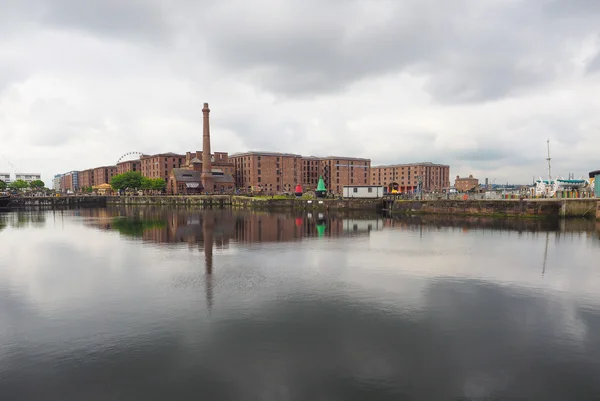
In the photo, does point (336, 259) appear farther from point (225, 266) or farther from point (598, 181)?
point (598, 181)

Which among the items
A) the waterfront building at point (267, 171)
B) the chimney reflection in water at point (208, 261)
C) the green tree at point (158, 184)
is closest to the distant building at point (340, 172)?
the waterfront building at point (267, 171)

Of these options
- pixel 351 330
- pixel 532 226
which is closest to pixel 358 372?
pixel 351 330

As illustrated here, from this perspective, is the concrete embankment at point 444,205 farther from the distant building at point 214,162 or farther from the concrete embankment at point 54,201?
the concrete embankment at point 54,201

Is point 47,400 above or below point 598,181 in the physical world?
below

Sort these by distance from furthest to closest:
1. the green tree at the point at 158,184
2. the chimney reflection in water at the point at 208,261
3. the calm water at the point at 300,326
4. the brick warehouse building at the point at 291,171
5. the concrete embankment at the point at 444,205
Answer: the brick warehouse building at the point at 291,171 → the green tree at the point at 158,184 → the concrete embankment at the point at 444,205 → the chimney reflection in water at the point at 208,261 → the calm water at the point at 300,326

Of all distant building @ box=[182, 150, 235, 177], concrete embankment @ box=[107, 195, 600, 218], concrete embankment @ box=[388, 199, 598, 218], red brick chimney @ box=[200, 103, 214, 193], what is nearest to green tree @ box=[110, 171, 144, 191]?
distant building @ box=[182, 150, 235, 177]

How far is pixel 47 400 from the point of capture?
10.6m

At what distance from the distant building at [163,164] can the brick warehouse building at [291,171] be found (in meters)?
26.6

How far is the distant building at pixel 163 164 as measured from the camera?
167 metres

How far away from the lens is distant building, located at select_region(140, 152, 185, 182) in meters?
167

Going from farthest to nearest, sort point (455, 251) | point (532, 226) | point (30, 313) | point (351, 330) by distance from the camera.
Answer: point (532, 226)
point (455, 251)
point (30, 313)
point (351, 330)

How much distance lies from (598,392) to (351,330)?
27.0 ft

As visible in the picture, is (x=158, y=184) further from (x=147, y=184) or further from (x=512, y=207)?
(x=512, y=207)

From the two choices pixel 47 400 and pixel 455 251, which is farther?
pixel 455 251
